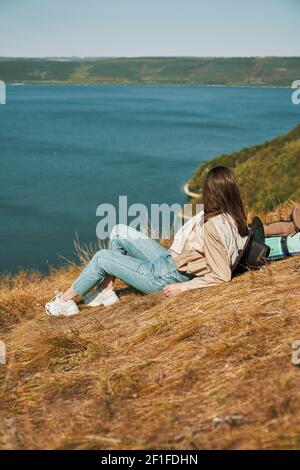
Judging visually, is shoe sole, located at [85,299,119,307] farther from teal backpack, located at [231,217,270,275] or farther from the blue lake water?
the blue lake water

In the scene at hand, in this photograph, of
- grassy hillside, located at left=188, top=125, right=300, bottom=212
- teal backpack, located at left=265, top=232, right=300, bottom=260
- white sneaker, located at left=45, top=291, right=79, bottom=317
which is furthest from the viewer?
grassy hillside, located at left=188, top=125, right=300, bottom=212

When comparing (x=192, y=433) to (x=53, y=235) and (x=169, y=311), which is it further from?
(x=53, y=235)

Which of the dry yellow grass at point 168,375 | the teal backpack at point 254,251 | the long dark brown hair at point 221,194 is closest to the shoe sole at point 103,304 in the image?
the dry yellow grass at point 168,375

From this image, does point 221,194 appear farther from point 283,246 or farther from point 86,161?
point 86,161

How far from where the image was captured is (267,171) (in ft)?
120

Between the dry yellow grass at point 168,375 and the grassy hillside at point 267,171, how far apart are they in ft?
60.8

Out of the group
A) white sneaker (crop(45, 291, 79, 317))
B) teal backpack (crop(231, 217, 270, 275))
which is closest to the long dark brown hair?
teal backpack (crop(231, 217, 270, 275))

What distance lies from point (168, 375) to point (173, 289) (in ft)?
4.45

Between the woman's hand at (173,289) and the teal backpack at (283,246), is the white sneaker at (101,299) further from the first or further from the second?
the teal backpack at (283,246)

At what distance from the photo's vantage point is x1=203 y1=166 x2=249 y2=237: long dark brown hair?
437cm

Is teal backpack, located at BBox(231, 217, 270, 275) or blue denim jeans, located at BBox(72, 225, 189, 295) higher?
Answer: teal backpack, located at BBox(231, 217, 270, 275)

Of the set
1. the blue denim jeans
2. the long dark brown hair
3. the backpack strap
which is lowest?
the blue denim jeans

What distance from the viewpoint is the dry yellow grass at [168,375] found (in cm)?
278

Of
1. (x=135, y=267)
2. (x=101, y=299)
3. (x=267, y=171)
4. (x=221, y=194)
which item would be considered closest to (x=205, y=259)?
(x=221, y=194)
